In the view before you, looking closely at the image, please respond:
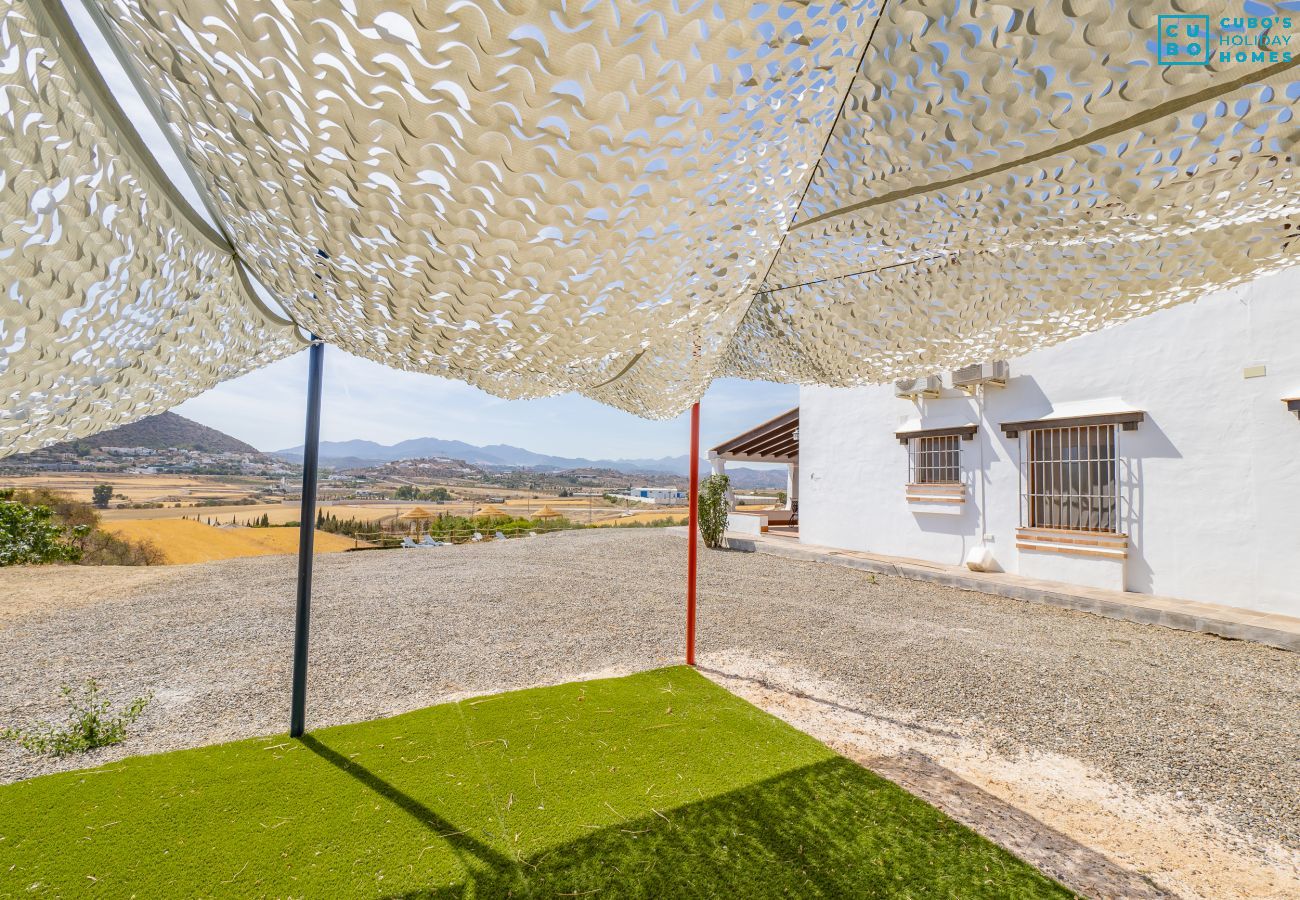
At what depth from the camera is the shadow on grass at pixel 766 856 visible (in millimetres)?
1529

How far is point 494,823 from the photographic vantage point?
1.80 m

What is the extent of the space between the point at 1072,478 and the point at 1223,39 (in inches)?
273

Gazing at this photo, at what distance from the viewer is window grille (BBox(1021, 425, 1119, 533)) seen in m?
5.91

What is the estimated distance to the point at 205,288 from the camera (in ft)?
4.65

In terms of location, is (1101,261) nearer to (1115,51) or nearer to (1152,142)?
(1152,142)

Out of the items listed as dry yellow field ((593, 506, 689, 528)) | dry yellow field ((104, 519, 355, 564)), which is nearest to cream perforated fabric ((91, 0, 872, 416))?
dry yellow field ((104, 519, 355, 564))

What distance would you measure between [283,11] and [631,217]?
1.96 ft

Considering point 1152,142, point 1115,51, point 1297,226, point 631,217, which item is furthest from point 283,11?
point 1297,226

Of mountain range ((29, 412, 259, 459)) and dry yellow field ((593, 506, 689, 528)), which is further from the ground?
mountain range ((29, 412, 259, 459))

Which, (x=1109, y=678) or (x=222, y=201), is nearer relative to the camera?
(x=222, y=201)

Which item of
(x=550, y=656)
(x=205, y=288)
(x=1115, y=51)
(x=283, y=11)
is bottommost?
(x=550, y=656)

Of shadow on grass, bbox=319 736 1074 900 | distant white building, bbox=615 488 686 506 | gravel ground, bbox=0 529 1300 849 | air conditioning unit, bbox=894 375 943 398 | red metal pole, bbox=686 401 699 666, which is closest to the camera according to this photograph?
shadow on grass, bbox=319 736 1074 900

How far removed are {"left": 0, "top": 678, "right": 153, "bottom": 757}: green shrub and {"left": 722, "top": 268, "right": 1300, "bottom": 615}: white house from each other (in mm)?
5078

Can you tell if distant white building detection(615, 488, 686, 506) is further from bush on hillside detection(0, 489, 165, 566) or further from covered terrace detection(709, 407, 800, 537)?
bush on hillside detection(0, 489, 165, 566)
